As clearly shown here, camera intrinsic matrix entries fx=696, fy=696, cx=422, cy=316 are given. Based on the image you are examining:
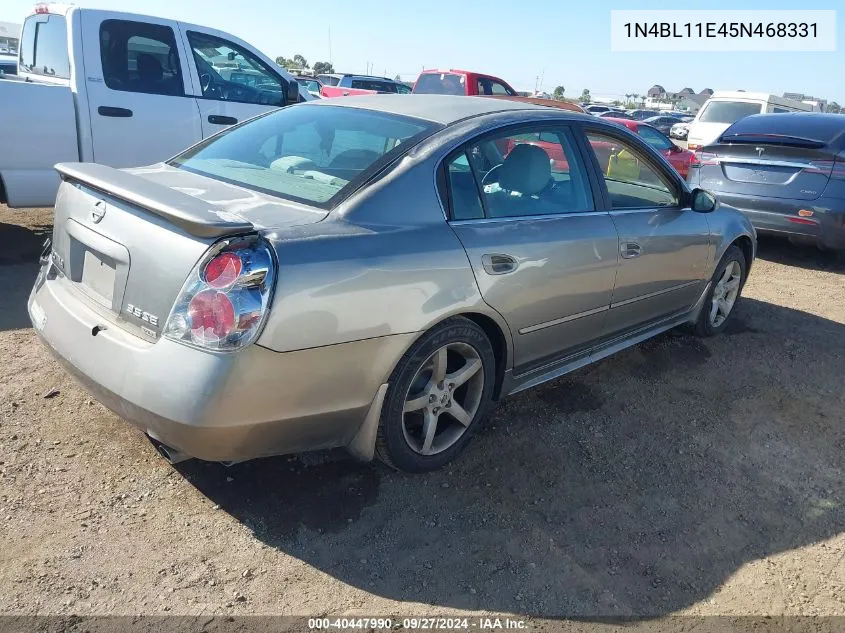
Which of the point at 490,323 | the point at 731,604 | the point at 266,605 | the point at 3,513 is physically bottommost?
the point at 731,604

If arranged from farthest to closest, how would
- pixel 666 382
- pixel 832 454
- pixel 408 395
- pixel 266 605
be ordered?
pixel 666 382 → pixel 832 454 → pixel 408 395 → pixel 266 605

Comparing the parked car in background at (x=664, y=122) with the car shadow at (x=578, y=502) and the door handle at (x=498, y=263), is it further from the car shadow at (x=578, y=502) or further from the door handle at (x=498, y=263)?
the door handle at (x=498, y=263)

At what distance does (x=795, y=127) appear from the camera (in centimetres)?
747

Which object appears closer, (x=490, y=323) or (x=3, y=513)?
(x=3, y=513)

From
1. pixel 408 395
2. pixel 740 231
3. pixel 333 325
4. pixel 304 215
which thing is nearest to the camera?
pixel 333 325

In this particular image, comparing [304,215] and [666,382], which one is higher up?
[304,215]

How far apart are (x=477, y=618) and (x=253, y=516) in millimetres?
953

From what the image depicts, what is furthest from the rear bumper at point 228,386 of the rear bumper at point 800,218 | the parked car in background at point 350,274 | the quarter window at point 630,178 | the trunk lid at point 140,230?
the rear bumper at point 800,218

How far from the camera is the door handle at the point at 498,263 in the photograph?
297cm

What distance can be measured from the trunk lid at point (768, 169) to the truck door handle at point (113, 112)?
5941 mm

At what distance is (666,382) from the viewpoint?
4250 millimetres

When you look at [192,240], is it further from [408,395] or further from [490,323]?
[490,323]

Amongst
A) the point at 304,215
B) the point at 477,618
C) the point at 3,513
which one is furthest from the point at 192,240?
the point at 477,618

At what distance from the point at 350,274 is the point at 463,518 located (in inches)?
43.3
